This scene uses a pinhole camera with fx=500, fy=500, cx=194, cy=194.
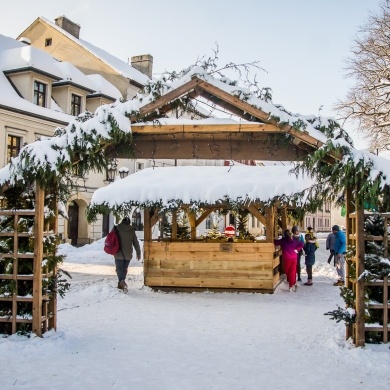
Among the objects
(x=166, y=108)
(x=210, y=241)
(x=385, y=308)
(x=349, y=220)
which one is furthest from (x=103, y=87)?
(x=385, y=308)

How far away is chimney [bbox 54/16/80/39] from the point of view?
30.7m

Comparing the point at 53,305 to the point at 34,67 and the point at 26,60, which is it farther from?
the point at 26,60

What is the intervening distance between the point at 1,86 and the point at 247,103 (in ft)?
60.4

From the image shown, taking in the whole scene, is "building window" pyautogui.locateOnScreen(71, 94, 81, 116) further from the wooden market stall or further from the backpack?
the backpack

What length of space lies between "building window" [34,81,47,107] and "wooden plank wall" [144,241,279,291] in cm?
1372

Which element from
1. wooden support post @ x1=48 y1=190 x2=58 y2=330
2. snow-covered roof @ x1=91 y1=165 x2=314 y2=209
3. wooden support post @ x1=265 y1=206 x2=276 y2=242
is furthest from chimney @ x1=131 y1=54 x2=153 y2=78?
wooden support post @ x1=48 y1=190 x2=58 y2=330

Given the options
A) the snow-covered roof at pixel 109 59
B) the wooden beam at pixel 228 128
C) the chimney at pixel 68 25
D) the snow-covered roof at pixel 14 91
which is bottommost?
the wooden beam at pixel 228 128

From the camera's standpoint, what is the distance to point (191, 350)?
23.0ft

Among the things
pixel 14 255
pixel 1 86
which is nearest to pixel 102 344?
pixel 14 255

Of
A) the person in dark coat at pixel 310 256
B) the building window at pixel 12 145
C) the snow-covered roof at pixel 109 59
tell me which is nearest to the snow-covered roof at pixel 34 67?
the building window at pixel 12 145

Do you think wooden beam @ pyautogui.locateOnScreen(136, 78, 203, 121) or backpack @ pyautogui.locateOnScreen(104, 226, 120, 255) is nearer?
wooden beam @ pyautogui.locateOnScreen(136, 78, 203, 121)

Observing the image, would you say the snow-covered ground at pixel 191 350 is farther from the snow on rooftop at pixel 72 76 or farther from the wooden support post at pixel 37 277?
the snow on rooftop at pixel 72 76

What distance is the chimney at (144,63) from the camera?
3563 centimetres

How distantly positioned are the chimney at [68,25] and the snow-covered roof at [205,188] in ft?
67.4
